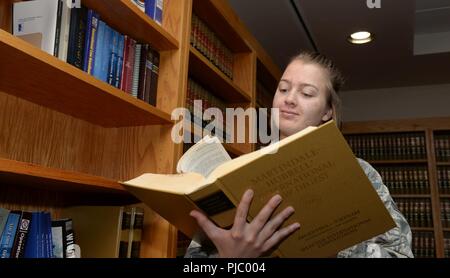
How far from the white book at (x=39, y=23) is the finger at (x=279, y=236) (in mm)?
742

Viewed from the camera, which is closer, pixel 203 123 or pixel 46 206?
pixel 46 206

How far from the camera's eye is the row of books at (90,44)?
106cm

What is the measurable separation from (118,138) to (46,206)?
348mm

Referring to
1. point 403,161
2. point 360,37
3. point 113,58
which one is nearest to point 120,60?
point 113,58

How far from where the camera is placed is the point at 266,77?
267cm

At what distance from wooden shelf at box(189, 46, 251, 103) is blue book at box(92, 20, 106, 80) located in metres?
0.42

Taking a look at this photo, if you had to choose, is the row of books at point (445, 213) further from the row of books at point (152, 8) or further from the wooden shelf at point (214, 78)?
the row of books at point (152, 8)

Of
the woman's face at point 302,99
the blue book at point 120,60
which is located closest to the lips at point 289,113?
the woman's face at point 302,99

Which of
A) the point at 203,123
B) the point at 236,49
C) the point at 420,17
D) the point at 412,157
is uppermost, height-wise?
the point at 420,17

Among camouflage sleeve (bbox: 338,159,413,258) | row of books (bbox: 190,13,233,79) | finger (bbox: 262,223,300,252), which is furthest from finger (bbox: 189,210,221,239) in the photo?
row of books (bbox: 190,13,233,79)

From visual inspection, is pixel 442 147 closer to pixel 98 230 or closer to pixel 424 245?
pixel 424 245
